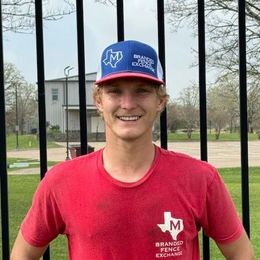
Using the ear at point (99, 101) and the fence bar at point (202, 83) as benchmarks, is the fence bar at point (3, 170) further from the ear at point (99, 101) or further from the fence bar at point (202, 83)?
the fence bar at point (202, 83)

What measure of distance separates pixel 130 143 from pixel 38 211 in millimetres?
364

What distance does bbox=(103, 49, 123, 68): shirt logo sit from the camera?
1.69m

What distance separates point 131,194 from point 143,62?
400mm

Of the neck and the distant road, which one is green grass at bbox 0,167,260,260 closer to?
the distant road

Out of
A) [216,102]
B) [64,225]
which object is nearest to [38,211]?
[64,225]

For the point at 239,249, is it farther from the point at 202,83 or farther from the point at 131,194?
the point at 202,83

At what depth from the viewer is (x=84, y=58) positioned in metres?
2.22

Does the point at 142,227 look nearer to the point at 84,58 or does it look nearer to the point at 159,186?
the point at 159,186

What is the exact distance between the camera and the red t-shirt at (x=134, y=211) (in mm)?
1658

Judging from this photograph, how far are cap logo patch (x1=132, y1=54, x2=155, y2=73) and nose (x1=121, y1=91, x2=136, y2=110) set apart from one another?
89mm

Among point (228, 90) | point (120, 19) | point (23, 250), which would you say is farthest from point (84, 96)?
point (228, 90)

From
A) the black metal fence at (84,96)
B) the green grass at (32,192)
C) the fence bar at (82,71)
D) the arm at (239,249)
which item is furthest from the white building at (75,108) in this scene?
the green grass at (32,192)

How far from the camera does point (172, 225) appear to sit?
166cm

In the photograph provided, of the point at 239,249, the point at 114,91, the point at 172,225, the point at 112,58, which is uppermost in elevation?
the point at 112,58
